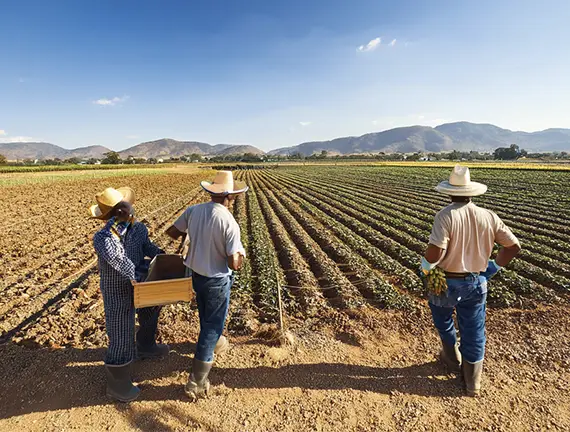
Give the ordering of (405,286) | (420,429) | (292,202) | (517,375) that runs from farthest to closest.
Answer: (292,202) → (405,286) → (517,375) → (420,429)

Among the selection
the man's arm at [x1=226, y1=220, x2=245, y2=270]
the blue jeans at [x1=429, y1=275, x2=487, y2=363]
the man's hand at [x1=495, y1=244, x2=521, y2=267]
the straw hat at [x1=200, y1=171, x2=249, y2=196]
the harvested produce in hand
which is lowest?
the blue jeans at [x1=429, y1=275, x2=487, y2=363]

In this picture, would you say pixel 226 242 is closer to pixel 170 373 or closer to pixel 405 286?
pixel 170 373

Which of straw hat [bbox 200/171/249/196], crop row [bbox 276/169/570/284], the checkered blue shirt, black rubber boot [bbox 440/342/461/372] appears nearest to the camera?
the checkered blue shirt

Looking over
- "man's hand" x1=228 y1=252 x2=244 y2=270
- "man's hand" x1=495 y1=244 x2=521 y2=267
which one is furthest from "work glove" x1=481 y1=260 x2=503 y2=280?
"man's hand" x1=228 y1=252 x2=244 y2=270

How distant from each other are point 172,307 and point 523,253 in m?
9.40

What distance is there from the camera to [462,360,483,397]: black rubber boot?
3385mm

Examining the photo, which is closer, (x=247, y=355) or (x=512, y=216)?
(x=247, y=355)

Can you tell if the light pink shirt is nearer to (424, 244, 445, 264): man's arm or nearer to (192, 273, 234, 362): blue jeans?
(424, 244, 445, 264): man's arm

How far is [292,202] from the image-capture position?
1920cm

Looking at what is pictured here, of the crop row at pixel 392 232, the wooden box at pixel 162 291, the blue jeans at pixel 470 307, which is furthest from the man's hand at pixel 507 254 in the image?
the wooden box at pixel 162 291

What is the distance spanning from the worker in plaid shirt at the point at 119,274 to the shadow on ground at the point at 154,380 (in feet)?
1.08

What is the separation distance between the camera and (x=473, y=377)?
3.40 metres

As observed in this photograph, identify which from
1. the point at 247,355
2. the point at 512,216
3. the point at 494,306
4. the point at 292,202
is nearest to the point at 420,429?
the point at 247,355

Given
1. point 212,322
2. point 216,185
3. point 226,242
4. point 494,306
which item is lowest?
point 494,306
